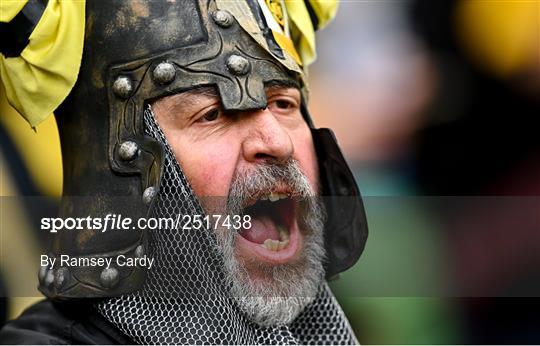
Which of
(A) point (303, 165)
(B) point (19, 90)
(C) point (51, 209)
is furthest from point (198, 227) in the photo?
(C) point (51, 209)

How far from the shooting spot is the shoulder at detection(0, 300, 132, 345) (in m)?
2.88

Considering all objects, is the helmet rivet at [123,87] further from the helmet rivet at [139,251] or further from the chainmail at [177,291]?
the helmet rivet at [139,251]

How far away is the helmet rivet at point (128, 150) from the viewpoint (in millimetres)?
2820

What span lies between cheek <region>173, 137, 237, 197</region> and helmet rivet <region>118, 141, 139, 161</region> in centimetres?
11

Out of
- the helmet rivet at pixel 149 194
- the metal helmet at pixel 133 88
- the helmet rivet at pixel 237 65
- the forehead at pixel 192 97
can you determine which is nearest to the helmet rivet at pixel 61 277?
the metal helmet at pixel 133 88

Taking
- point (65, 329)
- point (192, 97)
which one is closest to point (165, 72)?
point (192, 97)

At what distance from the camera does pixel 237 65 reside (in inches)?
111

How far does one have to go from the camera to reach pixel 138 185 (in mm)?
2826

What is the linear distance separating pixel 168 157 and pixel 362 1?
2380 mm

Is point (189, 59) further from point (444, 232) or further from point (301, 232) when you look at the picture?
point (444, 232)

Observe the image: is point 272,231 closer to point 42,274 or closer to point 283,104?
point 283,104

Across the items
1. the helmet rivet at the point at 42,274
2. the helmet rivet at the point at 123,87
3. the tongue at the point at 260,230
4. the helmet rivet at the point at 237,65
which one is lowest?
the helmet rivet at the point at 42,274

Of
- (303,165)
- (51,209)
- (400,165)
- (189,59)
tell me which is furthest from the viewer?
(400,165)

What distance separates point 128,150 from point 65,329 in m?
0.55
